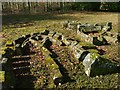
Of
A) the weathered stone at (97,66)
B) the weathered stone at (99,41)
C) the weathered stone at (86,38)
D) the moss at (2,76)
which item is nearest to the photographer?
the moss at (2,76)

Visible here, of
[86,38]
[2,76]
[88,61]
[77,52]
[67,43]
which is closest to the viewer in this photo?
[2,76]

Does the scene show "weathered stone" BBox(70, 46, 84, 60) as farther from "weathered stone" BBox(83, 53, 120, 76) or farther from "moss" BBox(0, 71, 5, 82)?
"moss" BBox(0, 71, 5, 82)

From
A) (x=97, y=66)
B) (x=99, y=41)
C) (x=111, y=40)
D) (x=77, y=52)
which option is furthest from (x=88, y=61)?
(x=111, y=40)

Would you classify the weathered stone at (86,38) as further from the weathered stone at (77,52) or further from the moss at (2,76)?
the moss at (2,76)

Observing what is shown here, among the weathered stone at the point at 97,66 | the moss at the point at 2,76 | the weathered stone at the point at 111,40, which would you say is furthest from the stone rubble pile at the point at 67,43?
the moss at the point at 2,76

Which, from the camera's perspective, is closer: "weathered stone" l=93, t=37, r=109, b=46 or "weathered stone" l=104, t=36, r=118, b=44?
"weathered stone" l=93, t=37, r=109, b=46

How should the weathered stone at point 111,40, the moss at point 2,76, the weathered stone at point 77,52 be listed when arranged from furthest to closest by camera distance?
the weathered stone at point 111,40 < the weathered stone at point 77,52 < the moss at point 2,76

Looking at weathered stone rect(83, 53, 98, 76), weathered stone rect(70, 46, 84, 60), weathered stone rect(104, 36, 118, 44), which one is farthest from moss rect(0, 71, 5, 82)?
weathered stone rect(104, 36, 118, 44)

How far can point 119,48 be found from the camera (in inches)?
534

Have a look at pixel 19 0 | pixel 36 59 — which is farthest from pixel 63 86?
pixel 19 0

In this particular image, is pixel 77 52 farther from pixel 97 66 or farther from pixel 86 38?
pixel 86 38

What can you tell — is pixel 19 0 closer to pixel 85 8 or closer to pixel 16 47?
pixel 85 8

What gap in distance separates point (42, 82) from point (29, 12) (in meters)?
23.6

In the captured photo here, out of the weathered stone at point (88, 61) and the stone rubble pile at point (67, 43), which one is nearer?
the weathered stone at point (88, 61)
